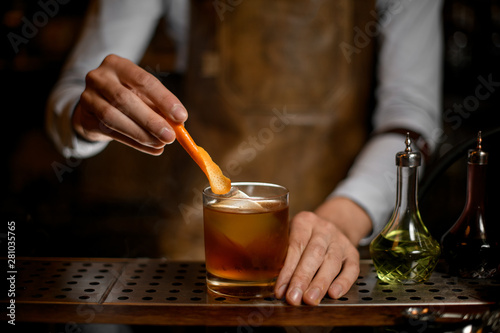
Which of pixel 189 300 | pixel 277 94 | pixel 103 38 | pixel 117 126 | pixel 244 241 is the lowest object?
pixel 189 300

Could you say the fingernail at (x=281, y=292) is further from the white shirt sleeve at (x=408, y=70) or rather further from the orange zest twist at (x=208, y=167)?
the white shirt sleeve at (x=408, y=70)

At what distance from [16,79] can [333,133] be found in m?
2.42

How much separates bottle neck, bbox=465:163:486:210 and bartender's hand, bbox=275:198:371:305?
0.28 meters

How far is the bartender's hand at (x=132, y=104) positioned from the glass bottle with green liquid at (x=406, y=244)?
0.48m

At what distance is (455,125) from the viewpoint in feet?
10.8

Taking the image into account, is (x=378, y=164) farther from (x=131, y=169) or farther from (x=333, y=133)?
(x=131, y=169)

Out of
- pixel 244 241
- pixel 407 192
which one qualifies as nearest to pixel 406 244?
pixel 407 192

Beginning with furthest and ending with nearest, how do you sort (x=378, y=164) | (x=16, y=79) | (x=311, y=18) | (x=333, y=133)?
(x=16, y=79), (x=333, y=133), (x=311, y=18), (x=378, y=164)

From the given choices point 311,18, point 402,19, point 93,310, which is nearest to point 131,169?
point 311,18

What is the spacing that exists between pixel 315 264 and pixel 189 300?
261mm

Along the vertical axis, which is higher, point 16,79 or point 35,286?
point 16,79

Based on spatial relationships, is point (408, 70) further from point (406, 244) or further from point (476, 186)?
point (406, 244)

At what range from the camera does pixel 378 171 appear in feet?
5.46

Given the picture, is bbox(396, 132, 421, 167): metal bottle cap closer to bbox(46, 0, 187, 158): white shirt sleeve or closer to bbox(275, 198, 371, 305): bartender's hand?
bbox(275, 198, 371, 305): bartender's hand
